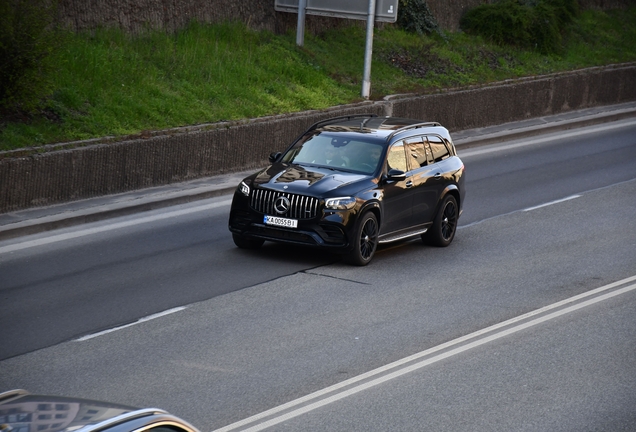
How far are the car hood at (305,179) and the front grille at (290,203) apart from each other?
0.26 feet

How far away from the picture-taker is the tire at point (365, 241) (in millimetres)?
12609

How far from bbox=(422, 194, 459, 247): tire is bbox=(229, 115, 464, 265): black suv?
15mm

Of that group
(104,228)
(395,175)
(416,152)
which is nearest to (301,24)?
(416,152)

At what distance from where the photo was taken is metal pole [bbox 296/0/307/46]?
24797 millimetres

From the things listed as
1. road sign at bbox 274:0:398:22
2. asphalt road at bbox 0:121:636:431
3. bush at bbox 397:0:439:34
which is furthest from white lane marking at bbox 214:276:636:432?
bush at bbox 397:0:439:34

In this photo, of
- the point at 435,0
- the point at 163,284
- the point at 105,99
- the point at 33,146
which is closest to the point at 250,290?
the point at 163,284

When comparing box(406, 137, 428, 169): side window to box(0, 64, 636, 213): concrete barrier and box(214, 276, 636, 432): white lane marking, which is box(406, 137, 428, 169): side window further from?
box(0, 64, 636, 213): concrete barrier

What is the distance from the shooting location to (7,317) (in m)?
9.95

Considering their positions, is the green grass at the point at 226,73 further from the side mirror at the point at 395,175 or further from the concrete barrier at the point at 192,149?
the side mirror at the point at 395,175

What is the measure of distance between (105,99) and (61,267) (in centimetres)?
706

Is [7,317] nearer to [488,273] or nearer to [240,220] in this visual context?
[240,220]

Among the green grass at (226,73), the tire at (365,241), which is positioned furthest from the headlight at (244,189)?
the green grass at (226,73)

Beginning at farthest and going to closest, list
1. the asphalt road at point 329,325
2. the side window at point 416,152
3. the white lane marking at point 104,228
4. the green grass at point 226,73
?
1. the green grass at point 226,73
2. the side window at point 416,152
3. the white lane marking at point 104,228
4. the asphalt road at point 329,325

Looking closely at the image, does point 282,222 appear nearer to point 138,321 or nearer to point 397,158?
point 397,158
